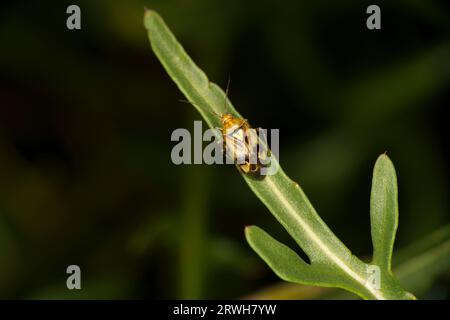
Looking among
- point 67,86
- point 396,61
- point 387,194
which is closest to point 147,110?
point 67,86

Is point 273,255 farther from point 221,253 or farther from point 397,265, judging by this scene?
point 221,253

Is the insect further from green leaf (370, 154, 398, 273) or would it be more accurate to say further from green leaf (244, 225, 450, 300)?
green leaf (244, 225, 450, 300)

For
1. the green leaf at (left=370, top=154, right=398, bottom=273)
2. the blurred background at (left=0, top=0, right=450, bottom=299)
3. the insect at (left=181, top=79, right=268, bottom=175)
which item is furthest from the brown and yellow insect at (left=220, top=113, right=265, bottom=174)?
the blurred background at (left=0, top=0, right=450, bottom=299)

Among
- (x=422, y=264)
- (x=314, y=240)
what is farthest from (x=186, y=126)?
(x=314, y=240)

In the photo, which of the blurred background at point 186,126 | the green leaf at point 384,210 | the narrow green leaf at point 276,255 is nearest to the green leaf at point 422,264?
the green leaf at point 384,210

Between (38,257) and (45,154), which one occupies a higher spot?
(45,154)

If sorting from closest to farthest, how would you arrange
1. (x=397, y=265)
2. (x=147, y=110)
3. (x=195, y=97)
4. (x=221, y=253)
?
(x=195, y=97) < (x=397, y=265) < (x=221, y=253) < (x=147, y=110)
